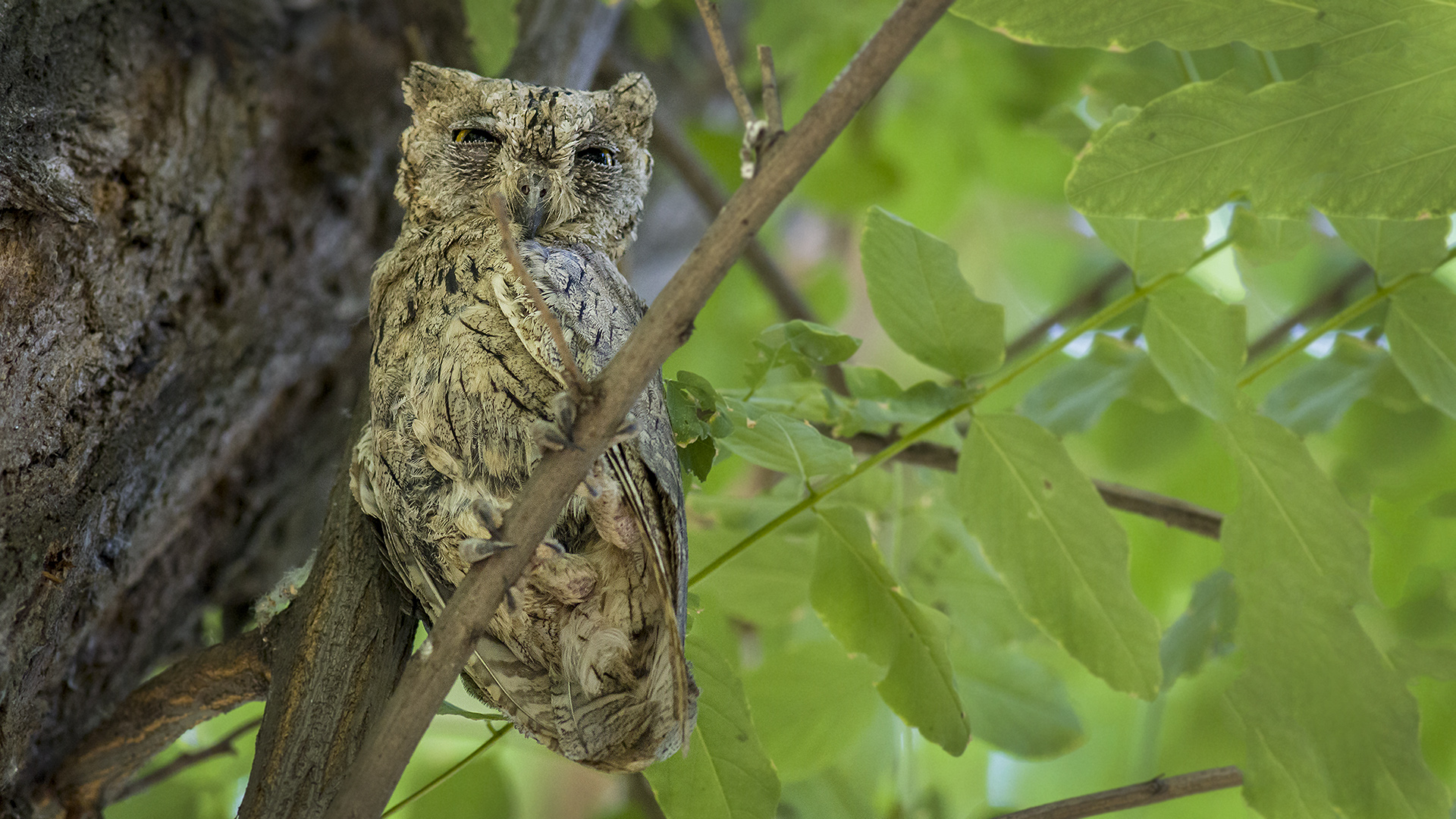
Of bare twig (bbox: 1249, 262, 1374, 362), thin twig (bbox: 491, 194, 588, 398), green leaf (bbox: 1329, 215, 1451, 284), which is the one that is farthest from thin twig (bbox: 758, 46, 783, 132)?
bare twig (bbox: 1249, 262, 1374, 362)

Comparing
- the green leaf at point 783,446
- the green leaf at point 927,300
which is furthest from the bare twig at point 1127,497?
the green leaf at point 783,446

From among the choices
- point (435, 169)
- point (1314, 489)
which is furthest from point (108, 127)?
point (1314, 489)

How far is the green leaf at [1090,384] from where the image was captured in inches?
73.6

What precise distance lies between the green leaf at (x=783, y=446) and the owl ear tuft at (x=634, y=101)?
509 millimetres

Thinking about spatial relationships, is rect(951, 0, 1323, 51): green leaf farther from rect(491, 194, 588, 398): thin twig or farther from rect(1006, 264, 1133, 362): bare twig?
rect(1006, 264, 1133, 362): bare twig

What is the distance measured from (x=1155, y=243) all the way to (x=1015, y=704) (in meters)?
0.90

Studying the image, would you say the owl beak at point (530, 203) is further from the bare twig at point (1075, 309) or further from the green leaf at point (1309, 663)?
the bare twig at point (1075, 309)

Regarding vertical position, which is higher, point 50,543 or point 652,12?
point 652,12

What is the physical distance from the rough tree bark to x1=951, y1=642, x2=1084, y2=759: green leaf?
1348mm

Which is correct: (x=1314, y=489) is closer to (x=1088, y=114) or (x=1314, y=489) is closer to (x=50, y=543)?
(x=1088, y=114)

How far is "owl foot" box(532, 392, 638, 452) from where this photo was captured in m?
1.01

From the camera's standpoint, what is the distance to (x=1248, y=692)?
1.42 meters

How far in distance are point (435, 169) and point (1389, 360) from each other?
172cm

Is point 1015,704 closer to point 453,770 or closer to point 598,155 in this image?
point 453,770
